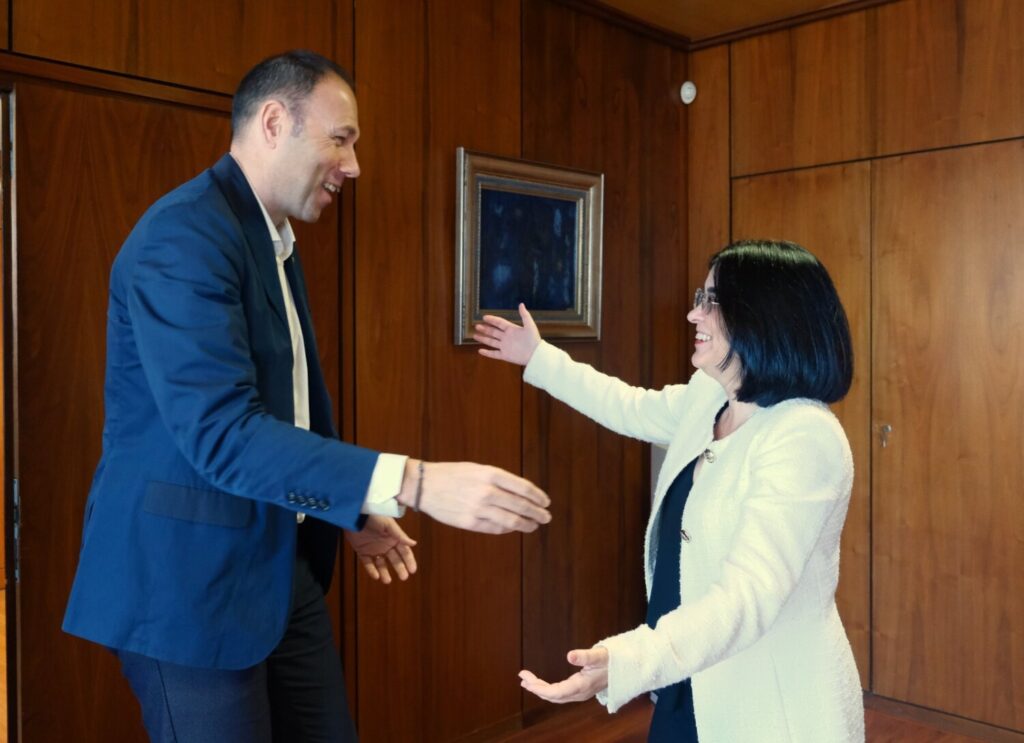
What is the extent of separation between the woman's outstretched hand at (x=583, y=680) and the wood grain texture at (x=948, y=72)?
294 centimetres

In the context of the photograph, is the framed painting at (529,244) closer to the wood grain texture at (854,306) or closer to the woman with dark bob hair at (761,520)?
the wood grain texture at (854,306)

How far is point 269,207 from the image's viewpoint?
5.92 feet

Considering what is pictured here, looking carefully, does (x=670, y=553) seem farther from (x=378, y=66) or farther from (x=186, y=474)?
(x=378, y=66)

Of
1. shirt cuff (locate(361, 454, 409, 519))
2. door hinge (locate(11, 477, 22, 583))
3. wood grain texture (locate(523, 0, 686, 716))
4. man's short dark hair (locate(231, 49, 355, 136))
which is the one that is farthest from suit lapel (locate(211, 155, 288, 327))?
wood grain texture (locate(523, 0, 686, 716))

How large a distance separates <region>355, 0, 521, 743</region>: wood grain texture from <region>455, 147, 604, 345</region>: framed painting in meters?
0.07

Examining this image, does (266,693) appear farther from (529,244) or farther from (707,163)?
(707,163)

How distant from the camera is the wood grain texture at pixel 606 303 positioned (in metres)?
3.62

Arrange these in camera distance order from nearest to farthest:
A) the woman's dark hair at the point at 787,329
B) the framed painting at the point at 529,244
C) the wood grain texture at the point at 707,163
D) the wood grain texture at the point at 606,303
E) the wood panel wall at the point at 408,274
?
A: 1. the woman's dark hair at the point at 787,329
2. the wood panel wall at the point at 408,274
3. the framed painting at the point at 529,244
4. the wood grain texture at the point at 606,303
5. the wood grain texture at the point at 707,163

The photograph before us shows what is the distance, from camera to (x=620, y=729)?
11.8 ft

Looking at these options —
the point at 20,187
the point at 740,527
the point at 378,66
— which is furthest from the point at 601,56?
the point at 740,527

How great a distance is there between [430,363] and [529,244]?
2.13 ft

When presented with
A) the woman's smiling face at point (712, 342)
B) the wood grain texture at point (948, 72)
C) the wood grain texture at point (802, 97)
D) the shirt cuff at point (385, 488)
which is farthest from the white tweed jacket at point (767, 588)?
the wood grain texture at point (802, 97)

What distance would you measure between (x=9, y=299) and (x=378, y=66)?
4.52 ft

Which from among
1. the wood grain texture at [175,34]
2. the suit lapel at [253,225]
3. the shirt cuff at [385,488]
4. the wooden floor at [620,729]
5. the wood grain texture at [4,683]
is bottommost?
the wooden floor at [620,729]
